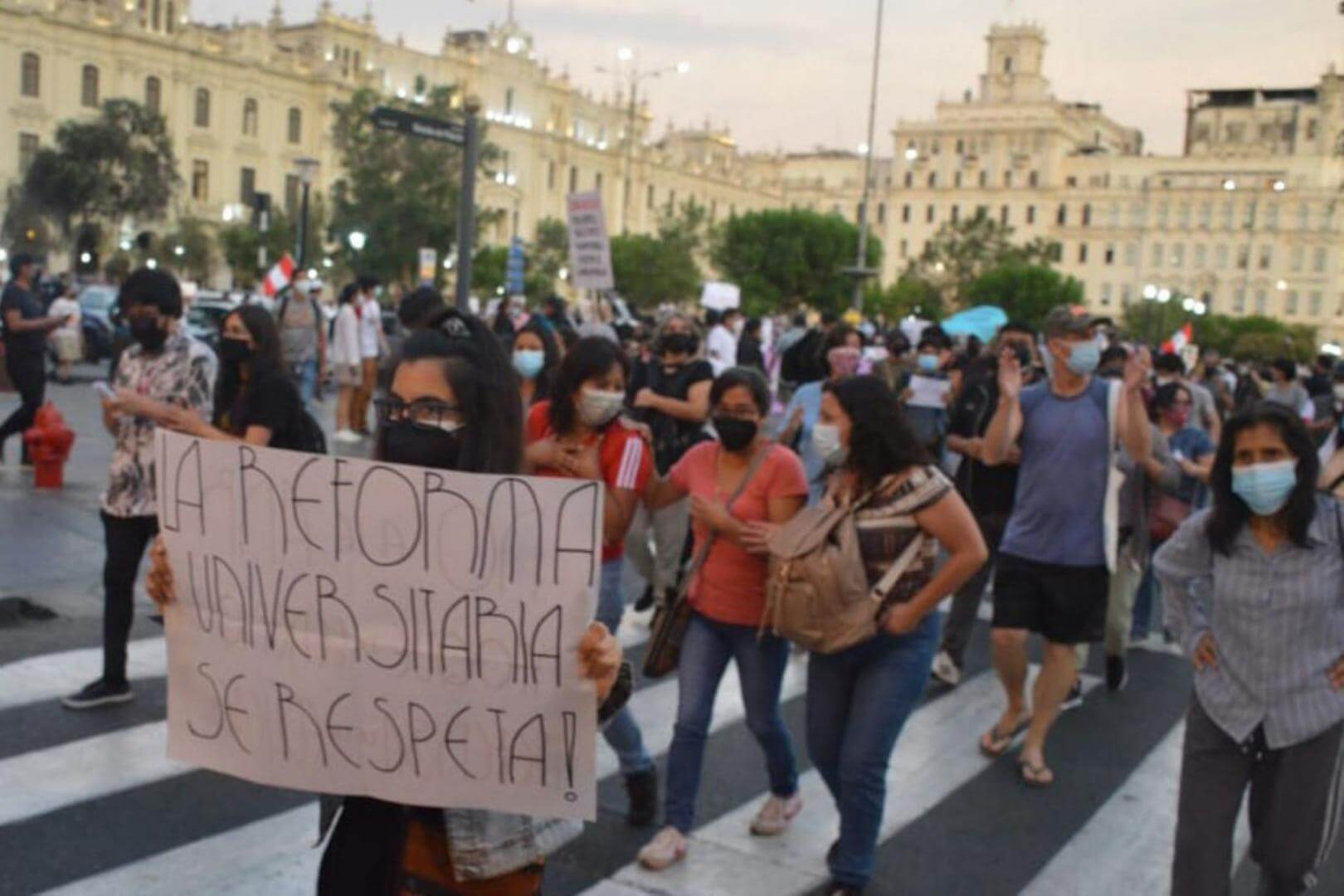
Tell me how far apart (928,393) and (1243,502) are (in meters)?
6.29

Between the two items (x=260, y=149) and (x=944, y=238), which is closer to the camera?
Result: (x=260, y=149)

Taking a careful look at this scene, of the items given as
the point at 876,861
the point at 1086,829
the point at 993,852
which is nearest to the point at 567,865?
the point at 876,861

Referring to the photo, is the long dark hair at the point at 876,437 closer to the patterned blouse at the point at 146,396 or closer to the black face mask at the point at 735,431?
the black face mask at the point at 735,431

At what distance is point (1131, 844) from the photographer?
19.0 feet

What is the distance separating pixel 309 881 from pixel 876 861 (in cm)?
210

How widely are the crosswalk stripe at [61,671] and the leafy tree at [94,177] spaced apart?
2039 inches

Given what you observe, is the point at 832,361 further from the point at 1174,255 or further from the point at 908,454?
the point at 1174,255

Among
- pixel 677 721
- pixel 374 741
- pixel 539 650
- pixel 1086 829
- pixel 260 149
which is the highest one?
pixel 260 149

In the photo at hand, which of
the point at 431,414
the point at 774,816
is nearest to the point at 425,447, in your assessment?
the point at 431,414

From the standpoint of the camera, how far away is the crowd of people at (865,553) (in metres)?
2.91

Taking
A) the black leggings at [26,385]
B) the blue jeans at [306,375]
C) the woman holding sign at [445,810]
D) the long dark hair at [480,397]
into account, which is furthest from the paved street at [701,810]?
the blue jeans at [306,375]

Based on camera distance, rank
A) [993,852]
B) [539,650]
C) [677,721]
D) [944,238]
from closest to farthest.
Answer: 1. [539,650]
2. [677,721]
3. [993,852]
4. [944,238]

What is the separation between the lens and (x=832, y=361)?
10.0m

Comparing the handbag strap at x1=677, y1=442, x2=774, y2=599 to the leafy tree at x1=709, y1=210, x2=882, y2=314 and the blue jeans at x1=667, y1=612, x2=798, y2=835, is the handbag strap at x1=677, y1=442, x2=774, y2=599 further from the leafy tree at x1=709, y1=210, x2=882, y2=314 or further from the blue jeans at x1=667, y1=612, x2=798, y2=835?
the leafy tree at x1=709, y1=210, x2=882, y2=314
